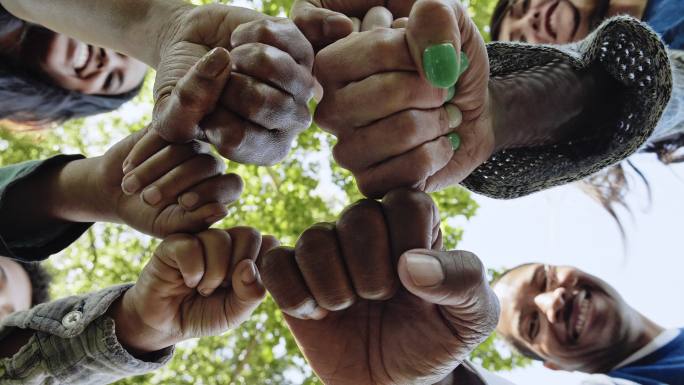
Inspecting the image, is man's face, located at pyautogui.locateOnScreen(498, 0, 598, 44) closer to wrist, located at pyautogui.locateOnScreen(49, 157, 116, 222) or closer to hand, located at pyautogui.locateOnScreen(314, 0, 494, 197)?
hand, located at pyautogui.locateOnScreen(314, 0, 494, 197)

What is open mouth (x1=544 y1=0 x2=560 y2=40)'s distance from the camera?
345 centimetres

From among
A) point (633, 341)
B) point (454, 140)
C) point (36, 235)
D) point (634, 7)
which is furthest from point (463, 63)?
point (633, 341)

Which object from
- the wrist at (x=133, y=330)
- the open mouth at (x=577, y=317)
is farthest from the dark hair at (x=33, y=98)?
the open mouth at (x=577, y=317)

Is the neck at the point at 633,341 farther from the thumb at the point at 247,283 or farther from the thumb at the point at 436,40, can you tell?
the thumb at the point at 436,40

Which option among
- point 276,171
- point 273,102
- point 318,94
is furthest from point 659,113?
point 276,171

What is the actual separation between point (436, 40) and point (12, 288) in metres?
2.57

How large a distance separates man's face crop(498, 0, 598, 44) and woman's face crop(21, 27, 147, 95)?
2367mm

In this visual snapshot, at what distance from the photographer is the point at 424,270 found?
93cm

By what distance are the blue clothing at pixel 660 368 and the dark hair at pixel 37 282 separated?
3.40 meters

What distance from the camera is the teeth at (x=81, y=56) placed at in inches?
106

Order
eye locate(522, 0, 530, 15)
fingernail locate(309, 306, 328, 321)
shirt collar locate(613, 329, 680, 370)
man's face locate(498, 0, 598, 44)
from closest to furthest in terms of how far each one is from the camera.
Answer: fingernail locate(309, 306, 328, 321) < man's face locate(498, 0, 598, 44) < shirt collar locate(613, 329, 680, 370) < eye locate(522, 0, 530, 15)

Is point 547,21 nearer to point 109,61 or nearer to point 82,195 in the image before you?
point 109,61

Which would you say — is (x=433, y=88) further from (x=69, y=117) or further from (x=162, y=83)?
(x=69, y=117)

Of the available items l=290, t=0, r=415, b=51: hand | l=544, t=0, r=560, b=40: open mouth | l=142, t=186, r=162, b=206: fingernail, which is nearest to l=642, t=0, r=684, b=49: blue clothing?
l=544, t=0, r=560, b=40: open mouth
